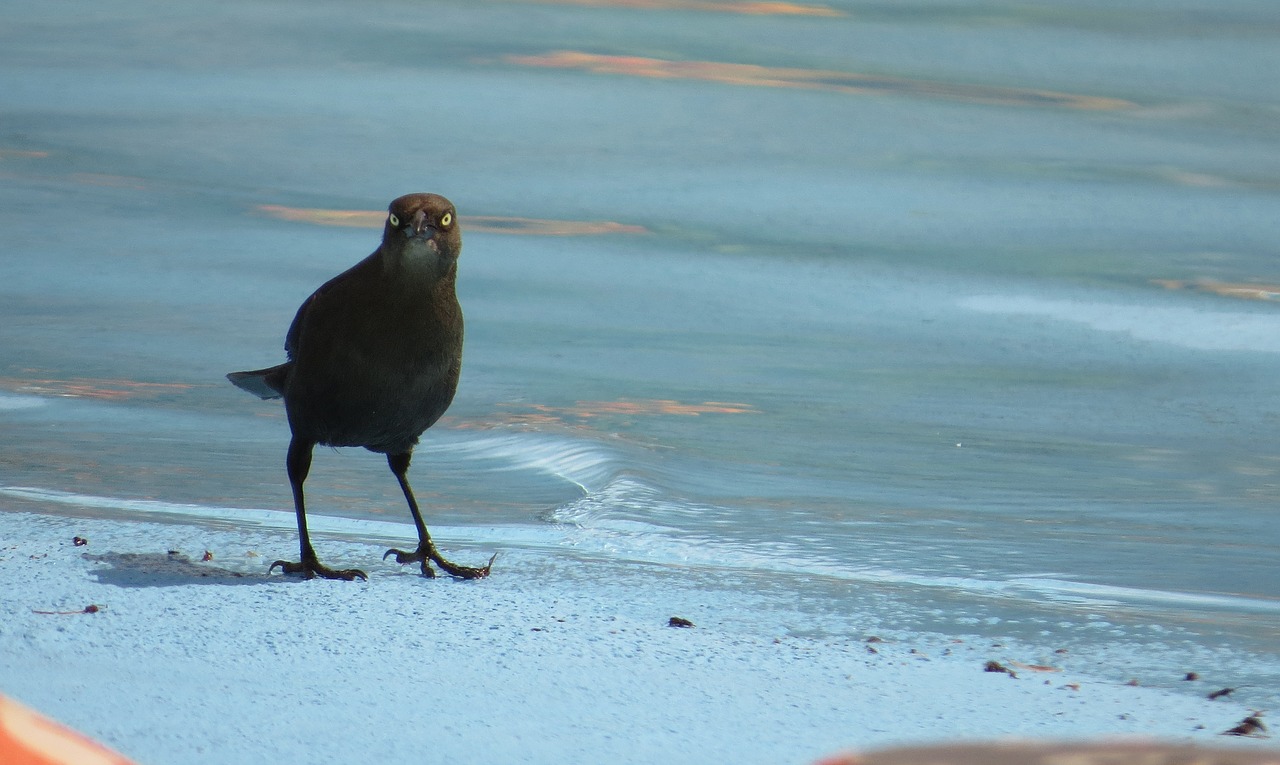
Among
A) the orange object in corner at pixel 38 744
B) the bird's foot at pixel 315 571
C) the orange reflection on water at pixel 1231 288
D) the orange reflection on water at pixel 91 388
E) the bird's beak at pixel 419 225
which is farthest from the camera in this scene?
the orange reflection on water at pixel 1231 288

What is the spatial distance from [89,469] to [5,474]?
0.19 meters

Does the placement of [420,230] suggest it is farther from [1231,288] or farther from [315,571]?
[1231,288]

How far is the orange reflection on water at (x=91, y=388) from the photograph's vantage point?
4438mm

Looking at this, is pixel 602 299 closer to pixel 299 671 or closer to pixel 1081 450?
pixel 1081 450

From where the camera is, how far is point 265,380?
2.94 meters

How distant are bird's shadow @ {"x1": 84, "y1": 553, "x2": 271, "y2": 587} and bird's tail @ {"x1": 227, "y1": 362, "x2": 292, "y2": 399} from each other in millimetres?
335

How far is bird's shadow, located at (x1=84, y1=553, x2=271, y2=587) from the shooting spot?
8.57ft

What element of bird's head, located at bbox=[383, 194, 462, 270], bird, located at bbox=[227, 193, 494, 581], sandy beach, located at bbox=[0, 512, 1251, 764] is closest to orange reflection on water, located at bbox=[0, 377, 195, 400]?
sandy beach, located at bbox=[0, 512, 1251, 764]

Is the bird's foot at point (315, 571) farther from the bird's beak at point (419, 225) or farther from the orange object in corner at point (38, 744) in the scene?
the orange object in corner at point (38, 744)

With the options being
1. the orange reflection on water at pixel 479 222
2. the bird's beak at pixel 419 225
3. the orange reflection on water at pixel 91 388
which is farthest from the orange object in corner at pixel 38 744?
the orange reflection on water at pixel 479 222

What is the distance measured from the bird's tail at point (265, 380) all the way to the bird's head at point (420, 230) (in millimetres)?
420

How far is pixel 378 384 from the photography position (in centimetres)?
258

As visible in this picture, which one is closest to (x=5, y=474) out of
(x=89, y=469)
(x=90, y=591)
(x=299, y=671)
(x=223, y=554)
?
(x=89, y=469)

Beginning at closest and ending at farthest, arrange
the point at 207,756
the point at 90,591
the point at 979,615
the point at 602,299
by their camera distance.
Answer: the point at 207,756 < the point at 90,591 < the point at 979,615 < the point at 602,299
